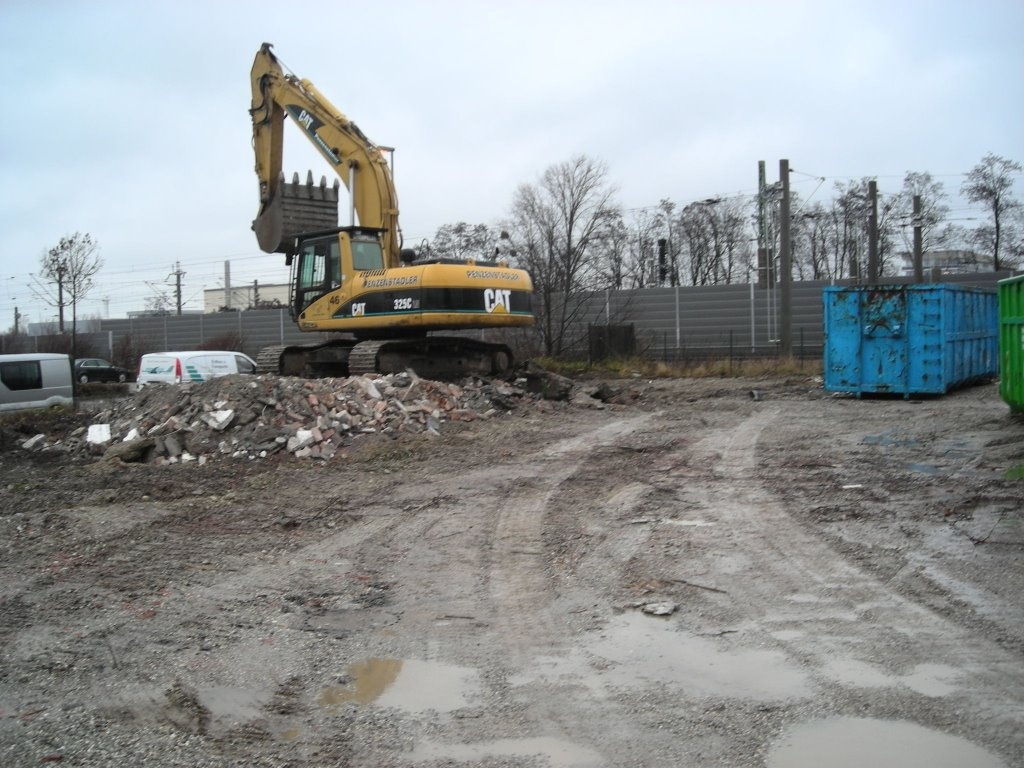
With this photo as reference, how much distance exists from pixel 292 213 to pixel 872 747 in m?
16.8

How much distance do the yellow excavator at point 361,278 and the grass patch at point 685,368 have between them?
8.18m

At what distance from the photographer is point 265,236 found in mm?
18625

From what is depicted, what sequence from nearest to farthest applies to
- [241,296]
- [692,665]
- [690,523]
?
[692,665] < [690,523] < [241,296]

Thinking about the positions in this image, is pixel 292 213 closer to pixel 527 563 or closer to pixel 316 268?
pixel 316 268

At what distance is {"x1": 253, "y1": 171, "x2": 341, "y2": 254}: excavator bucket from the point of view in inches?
727

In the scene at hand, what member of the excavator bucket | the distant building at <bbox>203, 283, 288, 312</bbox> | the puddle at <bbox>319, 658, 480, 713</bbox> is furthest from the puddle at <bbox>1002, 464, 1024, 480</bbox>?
the distant building at <bbox>203, 283, 288, 312</bbox>

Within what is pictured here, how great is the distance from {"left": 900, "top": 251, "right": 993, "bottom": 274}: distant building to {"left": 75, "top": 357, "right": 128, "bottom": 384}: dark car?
1441 inches

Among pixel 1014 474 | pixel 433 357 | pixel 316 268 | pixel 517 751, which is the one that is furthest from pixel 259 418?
pixel 517 751

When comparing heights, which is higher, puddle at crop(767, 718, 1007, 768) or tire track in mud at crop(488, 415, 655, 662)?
tire track in mud at crop(488, 415, 655, 662)

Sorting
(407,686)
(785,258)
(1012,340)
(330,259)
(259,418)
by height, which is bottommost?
(407,686)

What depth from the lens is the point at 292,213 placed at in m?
18.7

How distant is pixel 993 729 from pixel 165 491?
29.0 feet

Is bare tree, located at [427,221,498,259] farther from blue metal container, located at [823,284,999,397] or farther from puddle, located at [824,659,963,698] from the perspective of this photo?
puddle, located at [824,659,963,698]

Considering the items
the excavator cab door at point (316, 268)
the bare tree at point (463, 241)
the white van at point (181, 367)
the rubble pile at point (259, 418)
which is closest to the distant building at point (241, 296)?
the bare tree at point (463, 241)
